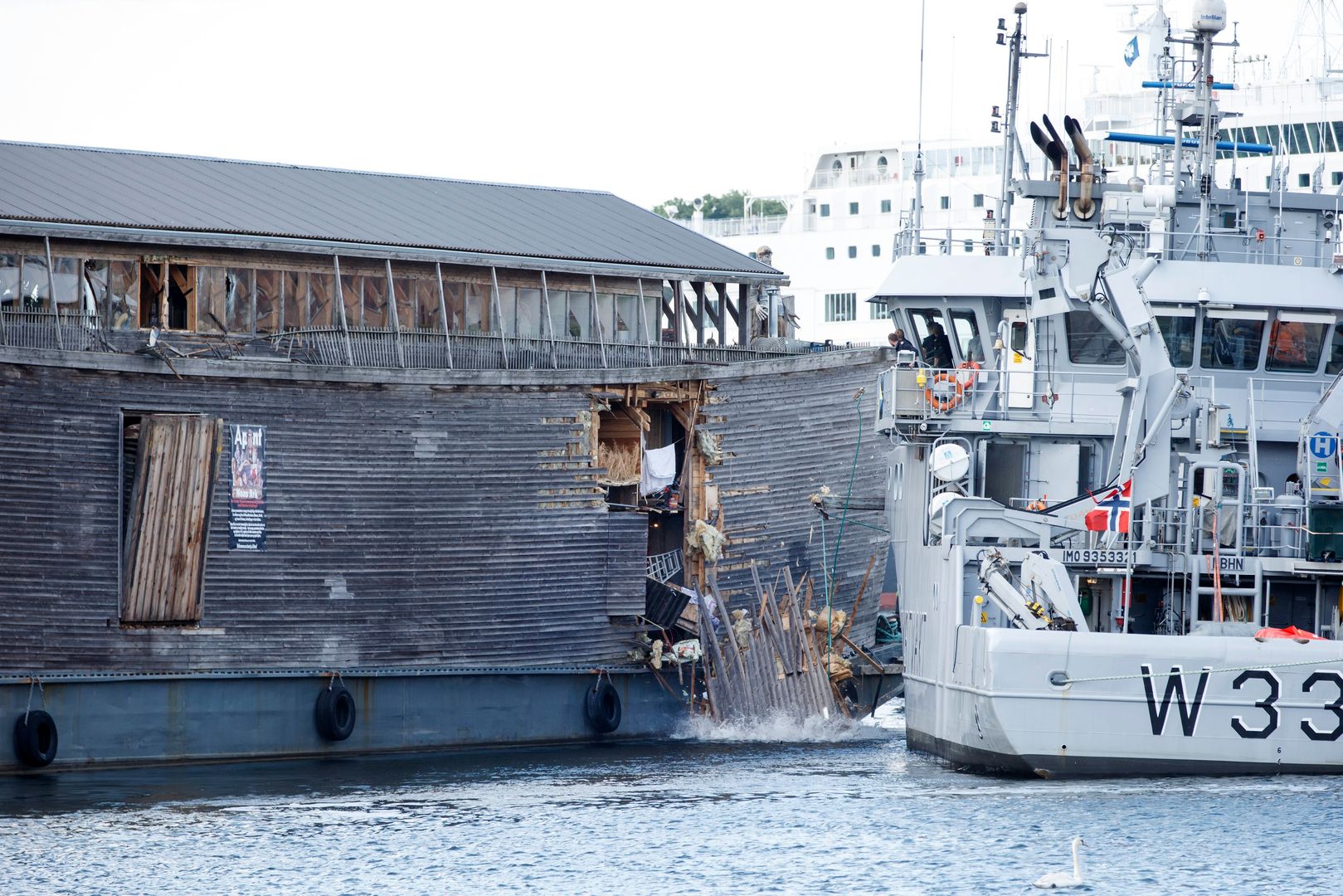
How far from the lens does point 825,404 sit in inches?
1475

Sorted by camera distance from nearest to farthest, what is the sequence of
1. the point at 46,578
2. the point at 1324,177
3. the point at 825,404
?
the point at 46,578 → the point at 825,404 → the point at 1324,177

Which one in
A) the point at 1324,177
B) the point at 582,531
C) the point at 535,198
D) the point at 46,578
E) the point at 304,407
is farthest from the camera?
the point at 1324,177

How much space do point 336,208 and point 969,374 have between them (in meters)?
13.4

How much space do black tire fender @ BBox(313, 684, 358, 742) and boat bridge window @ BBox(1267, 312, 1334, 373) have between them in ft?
48.3

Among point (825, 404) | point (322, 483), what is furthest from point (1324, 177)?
point (322, 483)

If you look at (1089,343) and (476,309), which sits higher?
(476,309)

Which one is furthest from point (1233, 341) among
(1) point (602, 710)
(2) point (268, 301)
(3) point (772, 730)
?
(2) point (268, 301)

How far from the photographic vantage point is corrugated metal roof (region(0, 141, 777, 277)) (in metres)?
34.2

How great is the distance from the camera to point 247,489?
3219 centimetres

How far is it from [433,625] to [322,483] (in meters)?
2.98

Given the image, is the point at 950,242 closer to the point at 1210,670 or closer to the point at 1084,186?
the point at 1084,186

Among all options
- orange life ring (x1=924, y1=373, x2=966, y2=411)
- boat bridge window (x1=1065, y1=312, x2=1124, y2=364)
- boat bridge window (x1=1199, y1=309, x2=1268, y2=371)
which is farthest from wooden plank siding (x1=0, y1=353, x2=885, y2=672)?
boat bridge window (x1=1199, y1=309, x2=1268, y2=371)

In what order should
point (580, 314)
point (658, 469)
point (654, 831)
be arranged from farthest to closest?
point (580, 314) < point (658, 469) < point (654, 831)

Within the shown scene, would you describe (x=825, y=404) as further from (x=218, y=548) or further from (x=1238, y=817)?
(x=1238, y=817)
